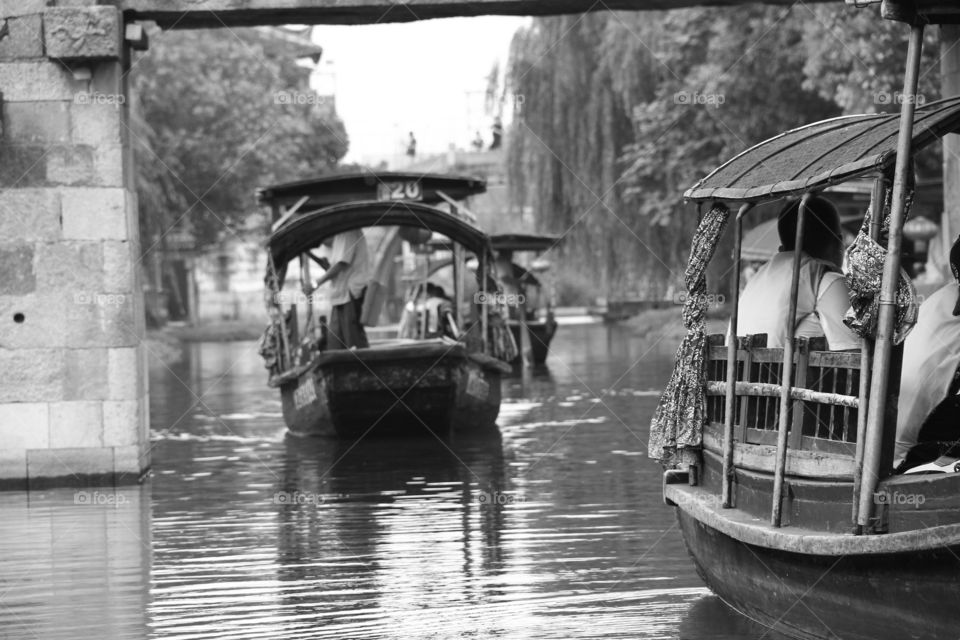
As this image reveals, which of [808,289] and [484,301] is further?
[484,301]

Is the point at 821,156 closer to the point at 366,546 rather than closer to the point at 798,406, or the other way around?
the point at 798,406

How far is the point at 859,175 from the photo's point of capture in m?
5.45

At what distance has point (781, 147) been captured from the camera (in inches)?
261

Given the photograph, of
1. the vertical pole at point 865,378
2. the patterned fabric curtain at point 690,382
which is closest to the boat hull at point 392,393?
the patterned fabric curtain at point 690,382

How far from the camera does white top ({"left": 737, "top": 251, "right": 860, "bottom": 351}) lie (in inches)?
247

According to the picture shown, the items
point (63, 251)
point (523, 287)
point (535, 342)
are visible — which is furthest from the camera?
point (523, 287)

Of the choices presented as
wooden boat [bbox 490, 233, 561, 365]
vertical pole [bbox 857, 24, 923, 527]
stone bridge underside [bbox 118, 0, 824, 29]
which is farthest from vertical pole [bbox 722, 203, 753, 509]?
wooden boat [bbox 490, 233, 561, 365]

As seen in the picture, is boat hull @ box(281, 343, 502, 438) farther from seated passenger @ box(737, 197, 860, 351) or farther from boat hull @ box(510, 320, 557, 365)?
boat hull @ box(510, 320, 557, 365)

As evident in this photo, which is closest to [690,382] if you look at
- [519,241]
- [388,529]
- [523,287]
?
[388,529]

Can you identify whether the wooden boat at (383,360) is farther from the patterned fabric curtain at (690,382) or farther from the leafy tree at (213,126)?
the leafy tree at (213,126)

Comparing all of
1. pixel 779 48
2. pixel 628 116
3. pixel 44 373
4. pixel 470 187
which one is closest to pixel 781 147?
pixel 44 373

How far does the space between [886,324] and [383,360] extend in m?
8.72

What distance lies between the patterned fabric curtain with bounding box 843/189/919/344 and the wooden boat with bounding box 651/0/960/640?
4 cm

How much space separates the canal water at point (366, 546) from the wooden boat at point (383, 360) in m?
0.32
